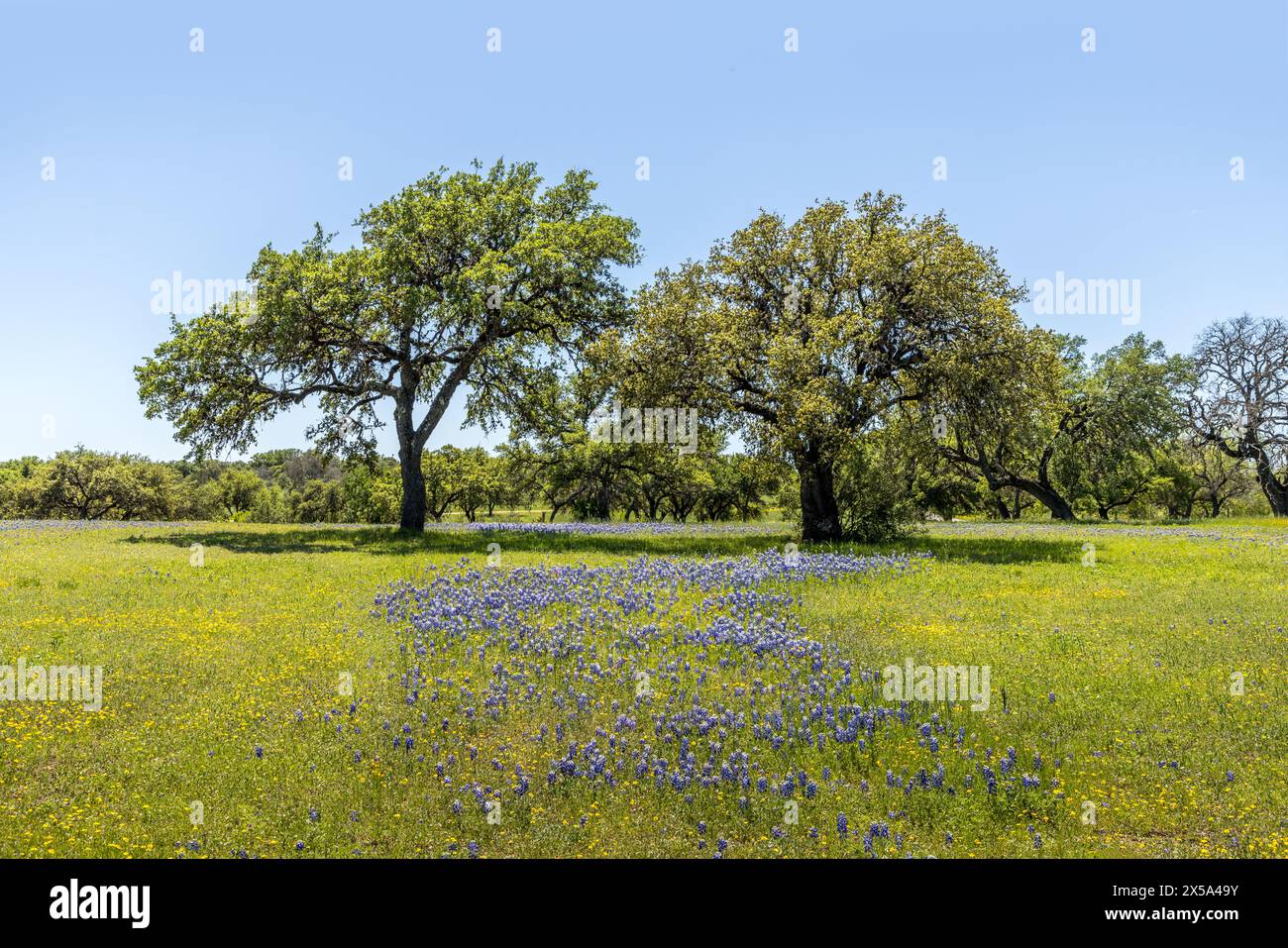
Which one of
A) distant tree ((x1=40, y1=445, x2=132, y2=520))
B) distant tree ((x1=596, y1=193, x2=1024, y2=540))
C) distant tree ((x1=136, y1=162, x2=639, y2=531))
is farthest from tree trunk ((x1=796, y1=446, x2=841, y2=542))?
distant tree ((x1=40, y1=445, x2=132, y2=520))

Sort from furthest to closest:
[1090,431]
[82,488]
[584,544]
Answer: [82,488], [1090,431], [584,544]

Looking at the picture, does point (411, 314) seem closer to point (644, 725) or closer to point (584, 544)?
point (584, 544)

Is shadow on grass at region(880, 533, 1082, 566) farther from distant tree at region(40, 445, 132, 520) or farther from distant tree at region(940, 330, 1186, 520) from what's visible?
distant tree at region(40, 445, 132, 520)

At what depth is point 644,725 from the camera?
8016 millimetres

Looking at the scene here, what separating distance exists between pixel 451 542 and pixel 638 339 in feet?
30.6

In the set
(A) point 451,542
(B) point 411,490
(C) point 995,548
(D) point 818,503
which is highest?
(B) point 411,490

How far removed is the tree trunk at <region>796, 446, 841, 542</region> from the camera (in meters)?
25.5

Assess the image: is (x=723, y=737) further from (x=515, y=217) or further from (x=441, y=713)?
(x=515, y=217)

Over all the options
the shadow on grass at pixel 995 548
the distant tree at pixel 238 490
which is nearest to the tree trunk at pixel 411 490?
the shadow on grass at pixel 995 548

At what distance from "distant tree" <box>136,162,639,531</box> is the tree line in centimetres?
8

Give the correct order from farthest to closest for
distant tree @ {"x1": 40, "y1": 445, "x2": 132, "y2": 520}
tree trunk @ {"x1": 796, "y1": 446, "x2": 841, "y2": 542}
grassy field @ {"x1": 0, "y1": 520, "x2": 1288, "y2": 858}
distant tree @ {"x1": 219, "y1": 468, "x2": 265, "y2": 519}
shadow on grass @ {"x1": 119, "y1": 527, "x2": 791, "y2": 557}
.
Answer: distant tree @ {"x1": 219, "y1": 468, "x2": 265, "y2": 519}, distant tree @ {"x1": 40, "y1": 445, "x2": 132, "y2": 520}, tree trunk @ {"x1": 796, "y1": 446, "x2": 841, "y2": 542}, shadow on grass @ {"x1": 119, "y1": 527, "x2": 791, "y2": 557}, grassy field @ {"x1": 0, "y1": 520, "x2": 1288, "y2": 858}

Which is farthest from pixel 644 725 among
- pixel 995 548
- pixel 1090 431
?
pixel 1090 431

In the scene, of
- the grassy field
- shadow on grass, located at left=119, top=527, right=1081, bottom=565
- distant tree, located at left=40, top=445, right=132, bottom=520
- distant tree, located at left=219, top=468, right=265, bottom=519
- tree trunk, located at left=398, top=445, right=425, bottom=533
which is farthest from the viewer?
distant tree, located at left=219, top=468, right=265, bottom=519
